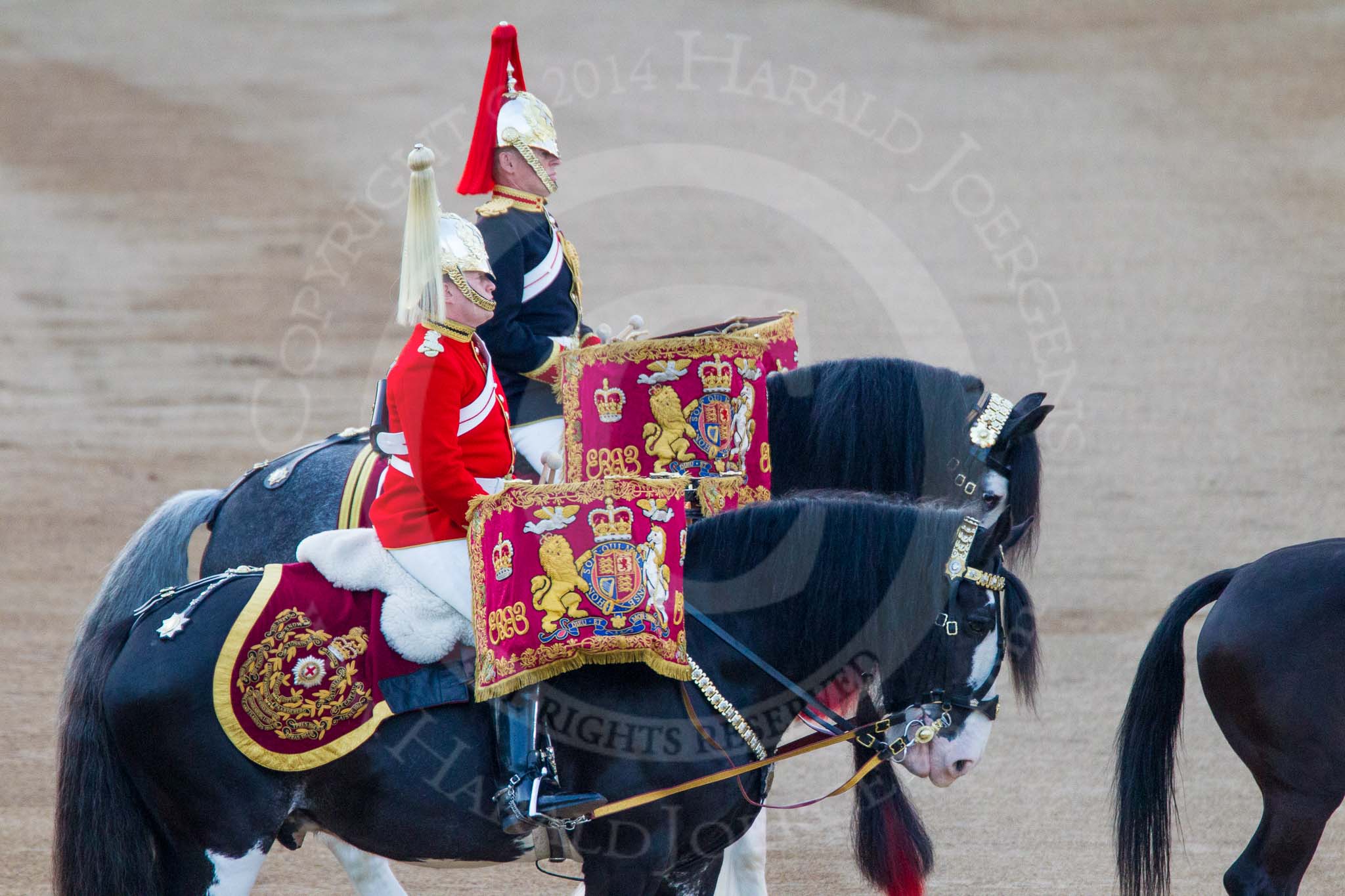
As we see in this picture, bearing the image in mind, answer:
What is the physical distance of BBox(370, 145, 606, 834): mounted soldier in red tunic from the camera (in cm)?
322

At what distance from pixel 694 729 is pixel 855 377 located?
5.07 ft

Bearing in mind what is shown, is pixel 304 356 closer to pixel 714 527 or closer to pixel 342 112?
pixel 342 112

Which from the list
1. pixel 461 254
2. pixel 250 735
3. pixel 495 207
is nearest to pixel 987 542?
pixel 461 254

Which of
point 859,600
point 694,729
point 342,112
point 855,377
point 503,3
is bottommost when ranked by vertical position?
point 694,729

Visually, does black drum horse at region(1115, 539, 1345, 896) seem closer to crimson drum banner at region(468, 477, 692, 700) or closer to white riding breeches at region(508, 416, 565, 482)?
crimson drum banner at region(468, 477, 692, 700)

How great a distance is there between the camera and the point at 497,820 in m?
3.27

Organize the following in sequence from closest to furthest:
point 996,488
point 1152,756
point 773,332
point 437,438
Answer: point 437,438
point 1152,756
point 996,488
point 773,332

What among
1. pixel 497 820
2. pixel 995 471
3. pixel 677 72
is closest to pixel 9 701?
pixel 497 820

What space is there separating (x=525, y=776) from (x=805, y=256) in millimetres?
9914

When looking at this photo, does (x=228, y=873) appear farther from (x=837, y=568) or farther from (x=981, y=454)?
(x=981, y=454)

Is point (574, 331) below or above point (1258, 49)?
below

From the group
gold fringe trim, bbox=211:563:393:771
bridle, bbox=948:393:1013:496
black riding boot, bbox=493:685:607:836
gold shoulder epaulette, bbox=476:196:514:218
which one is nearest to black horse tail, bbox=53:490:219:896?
gold fringe trim, bbox=211:563:393:771

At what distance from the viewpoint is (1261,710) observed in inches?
147

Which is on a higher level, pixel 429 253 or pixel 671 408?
pixel 429 253
